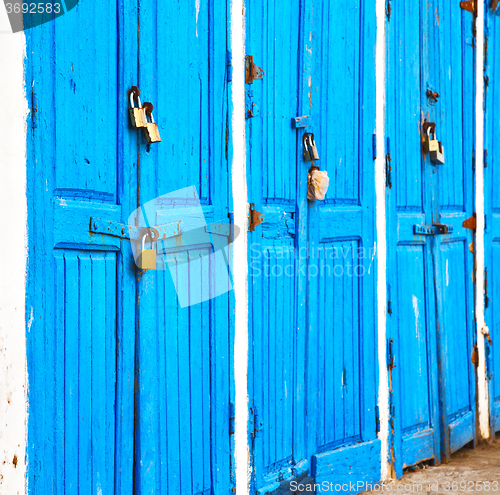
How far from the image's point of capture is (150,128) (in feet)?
7.22

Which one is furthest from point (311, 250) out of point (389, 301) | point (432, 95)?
point (432, 95)

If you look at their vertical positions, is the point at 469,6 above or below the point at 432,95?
above

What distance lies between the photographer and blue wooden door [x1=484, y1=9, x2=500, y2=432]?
4.73m

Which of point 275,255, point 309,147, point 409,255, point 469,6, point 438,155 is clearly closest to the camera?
point 275,255

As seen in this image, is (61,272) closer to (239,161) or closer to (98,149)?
(98,149)

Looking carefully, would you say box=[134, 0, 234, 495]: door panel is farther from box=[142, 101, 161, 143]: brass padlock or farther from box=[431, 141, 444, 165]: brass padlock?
box=[431, 141, 444, 165]: brass padlock

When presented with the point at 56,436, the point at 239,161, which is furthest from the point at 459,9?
the point at 56,436

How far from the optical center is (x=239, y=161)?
2.74 m

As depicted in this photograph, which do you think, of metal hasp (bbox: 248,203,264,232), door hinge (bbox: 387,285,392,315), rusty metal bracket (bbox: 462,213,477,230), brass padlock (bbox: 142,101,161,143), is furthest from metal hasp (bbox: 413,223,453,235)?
Answer: brass padlock (bbox: 142,101,161,143)

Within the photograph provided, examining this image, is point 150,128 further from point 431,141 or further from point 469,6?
point 469,6

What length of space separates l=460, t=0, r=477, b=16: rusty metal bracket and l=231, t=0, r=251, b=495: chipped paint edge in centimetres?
245

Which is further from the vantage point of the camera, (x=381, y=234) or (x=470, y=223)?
(x=470, y=223)

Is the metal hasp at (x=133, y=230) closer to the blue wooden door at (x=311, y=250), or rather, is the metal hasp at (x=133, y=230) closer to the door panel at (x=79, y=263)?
the door panel at (x=79, y=263)

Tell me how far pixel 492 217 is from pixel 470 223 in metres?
0.41
